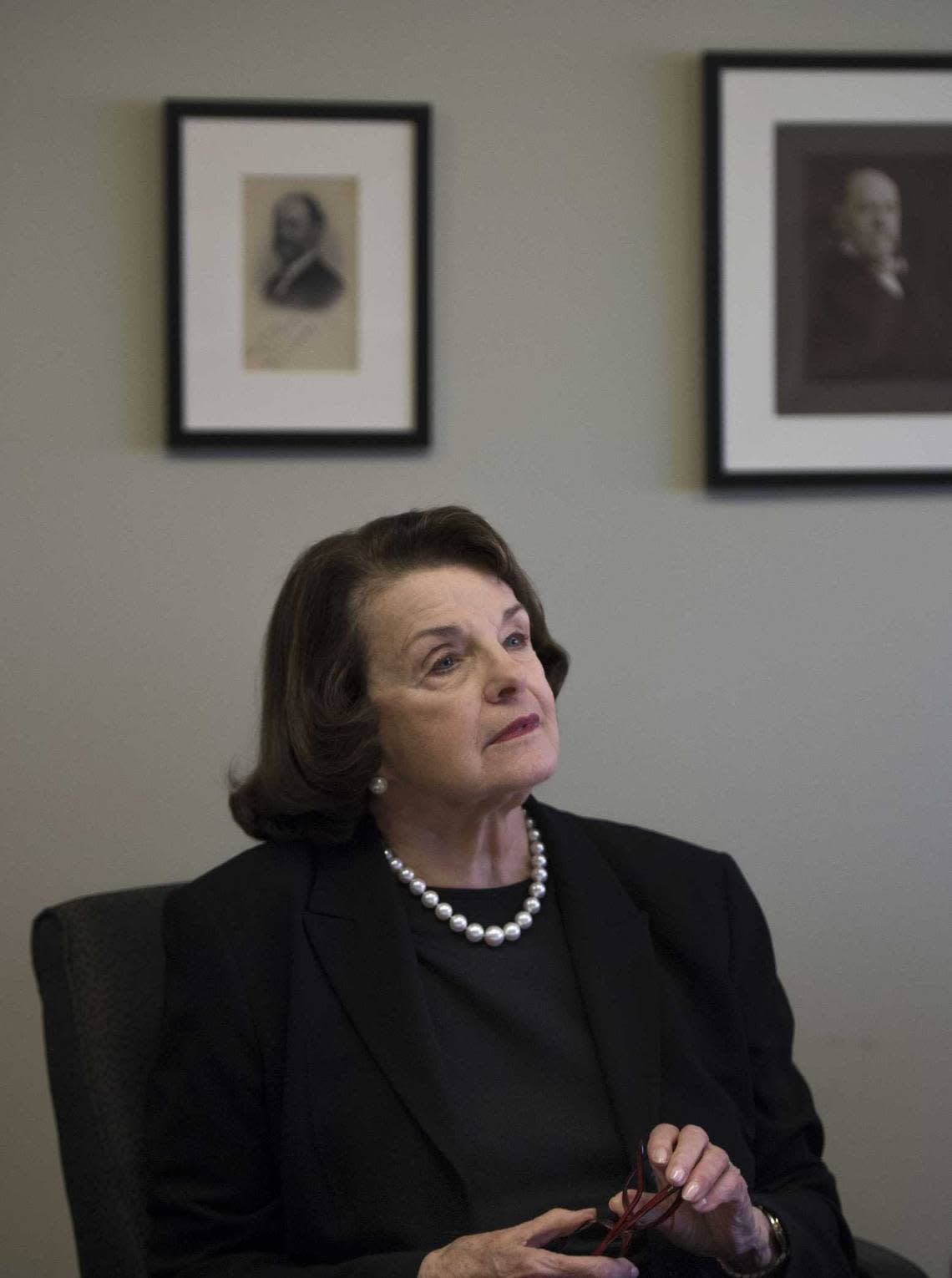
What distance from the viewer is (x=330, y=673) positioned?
181 centimetres

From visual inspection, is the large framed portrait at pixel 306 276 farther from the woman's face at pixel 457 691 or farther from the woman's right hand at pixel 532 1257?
the woman's right hand at pixel 532 1257

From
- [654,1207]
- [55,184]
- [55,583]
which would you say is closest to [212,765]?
[55,583]

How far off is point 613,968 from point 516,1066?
0.17 metres

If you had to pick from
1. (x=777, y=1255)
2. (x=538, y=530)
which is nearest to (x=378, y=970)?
(x=777, y=1255)

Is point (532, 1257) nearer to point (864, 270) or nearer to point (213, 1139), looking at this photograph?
point (213, 1139)

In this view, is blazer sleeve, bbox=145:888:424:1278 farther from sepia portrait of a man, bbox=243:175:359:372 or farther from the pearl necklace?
sepia portrait of a man, bbox=243:175:359:372

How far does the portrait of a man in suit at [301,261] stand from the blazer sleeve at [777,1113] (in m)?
1.16

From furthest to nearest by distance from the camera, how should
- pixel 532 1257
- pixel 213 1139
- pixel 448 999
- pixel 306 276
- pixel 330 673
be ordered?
→ pixel 306 276, pixel 330 673, pixel 448 999, pixel 213 1139, pixel 532 1257

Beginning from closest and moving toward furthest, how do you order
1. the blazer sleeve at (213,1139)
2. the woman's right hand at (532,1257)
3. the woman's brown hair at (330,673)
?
the woman's right hand at (532,1257) < the blazer sleeve at (213,1139) < the woman's brown hair at (330,673)

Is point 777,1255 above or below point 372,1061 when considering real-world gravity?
below

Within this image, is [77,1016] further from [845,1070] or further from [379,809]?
[845,1070]

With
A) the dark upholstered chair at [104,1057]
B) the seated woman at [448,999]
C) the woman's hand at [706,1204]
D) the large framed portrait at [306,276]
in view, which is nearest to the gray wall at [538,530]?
the large framed portrait at [306,276]

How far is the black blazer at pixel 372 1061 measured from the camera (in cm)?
158

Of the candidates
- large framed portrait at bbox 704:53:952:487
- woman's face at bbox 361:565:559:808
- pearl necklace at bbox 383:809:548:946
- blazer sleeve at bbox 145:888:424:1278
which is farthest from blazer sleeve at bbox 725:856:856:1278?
large framed portrait at bbox 704:53:952:487
